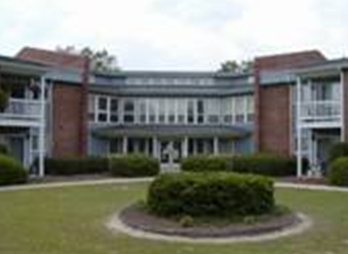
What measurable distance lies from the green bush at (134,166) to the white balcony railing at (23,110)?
4726 mm

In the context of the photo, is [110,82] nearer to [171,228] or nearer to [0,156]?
[0,156]

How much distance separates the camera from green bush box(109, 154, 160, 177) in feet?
126

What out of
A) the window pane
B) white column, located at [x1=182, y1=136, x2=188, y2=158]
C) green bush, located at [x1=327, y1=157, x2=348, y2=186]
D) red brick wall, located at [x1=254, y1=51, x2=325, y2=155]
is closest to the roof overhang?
white column, located at [x1=182, y1=136, x2=188, y2=158]

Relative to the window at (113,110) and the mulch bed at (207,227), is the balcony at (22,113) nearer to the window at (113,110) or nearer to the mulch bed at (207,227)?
the window at (113,110)

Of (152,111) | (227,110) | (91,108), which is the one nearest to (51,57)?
(91,108)

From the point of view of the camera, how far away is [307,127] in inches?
1582

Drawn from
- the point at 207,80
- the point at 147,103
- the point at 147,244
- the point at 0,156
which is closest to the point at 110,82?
the point at 147,103

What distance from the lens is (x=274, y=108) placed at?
4669 centimetres

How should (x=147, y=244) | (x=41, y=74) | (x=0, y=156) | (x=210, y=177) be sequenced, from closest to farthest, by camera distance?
(x=147, y=244) → (x=210, y=177) → (x=0, y=156) → (x=41, y=74)

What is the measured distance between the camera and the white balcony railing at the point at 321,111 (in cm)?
3888

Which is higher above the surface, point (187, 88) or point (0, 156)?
point (187, 88)

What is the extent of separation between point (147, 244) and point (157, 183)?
3409mm

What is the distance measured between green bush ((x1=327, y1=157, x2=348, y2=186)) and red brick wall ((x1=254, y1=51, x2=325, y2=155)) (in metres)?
13.5

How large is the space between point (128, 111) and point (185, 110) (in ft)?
13.3
